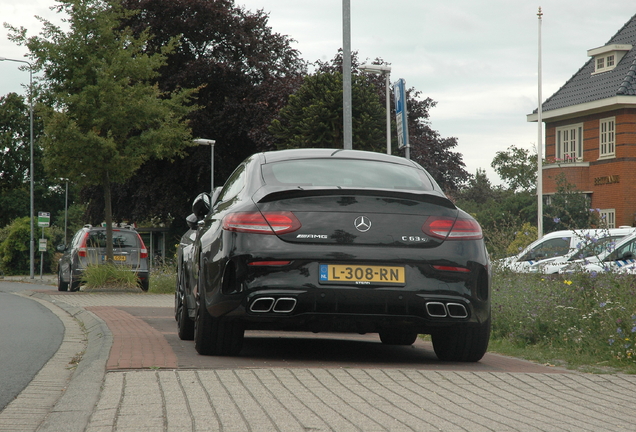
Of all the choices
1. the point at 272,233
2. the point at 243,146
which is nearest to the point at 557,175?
the point at 243,146

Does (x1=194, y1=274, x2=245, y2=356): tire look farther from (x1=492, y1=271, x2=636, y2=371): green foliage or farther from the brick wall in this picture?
the brick wall

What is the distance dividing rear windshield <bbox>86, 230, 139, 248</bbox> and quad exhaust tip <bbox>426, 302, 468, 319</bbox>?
18.1 meters

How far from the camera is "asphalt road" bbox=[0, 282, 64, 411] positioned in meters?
7.14

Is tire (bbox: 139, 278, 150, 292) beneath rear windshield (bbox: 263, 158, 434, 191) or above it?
beneath

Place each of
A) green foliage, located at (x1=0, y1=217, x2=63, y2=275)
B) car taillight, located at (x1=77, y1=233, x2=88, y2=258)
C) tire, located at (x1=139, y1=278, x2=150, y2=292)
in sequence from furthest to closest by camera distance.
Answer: green foliage, located at (x1=0, y1=217, x2=63, y2=275) → tire, located at (x1=139, y1=278, x2=150, y2=292) → car taillight, located at (x1=77, y1=233, x2=88, y2=258)

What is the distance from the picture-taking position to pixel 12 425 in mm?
5129

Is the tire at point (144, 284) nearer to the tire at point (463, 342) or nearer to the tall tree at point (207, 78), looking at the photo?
the tall tree at point (207, 78)

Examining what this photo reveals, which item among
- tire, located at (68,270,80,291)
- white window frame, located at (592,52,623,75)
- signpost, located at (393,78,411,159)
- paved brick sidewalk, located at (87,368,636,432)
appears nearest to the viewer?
paved brick sidewalk, located at (87,368,636,432)

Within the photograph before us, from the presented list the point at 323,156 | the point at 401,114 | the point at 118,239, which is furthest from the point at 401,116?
the point at 323,156

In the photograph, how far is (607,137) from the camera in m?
37.4

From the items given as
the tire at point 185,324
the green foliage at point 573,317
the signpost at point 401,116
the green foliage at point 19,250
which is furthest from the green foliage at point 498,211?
the green foliage at point 19,250

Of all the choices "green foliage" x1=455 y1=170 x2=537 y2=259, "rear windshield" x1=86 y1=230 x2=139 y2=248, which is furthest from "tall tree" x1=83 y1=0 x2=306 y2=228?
"rear windshield" x1=86 y1=230 x2=139 y2=248

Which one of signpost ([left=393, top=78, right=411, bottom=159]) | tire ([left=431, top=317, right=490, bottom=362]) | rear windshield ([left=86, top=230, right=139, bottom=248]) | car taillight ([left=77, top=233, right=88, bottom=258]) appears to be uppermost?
signpost ([left=393, top=78, right=411, bottom=159])

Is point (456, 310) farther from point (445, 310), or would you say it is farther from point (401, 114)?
point (401, 114)
